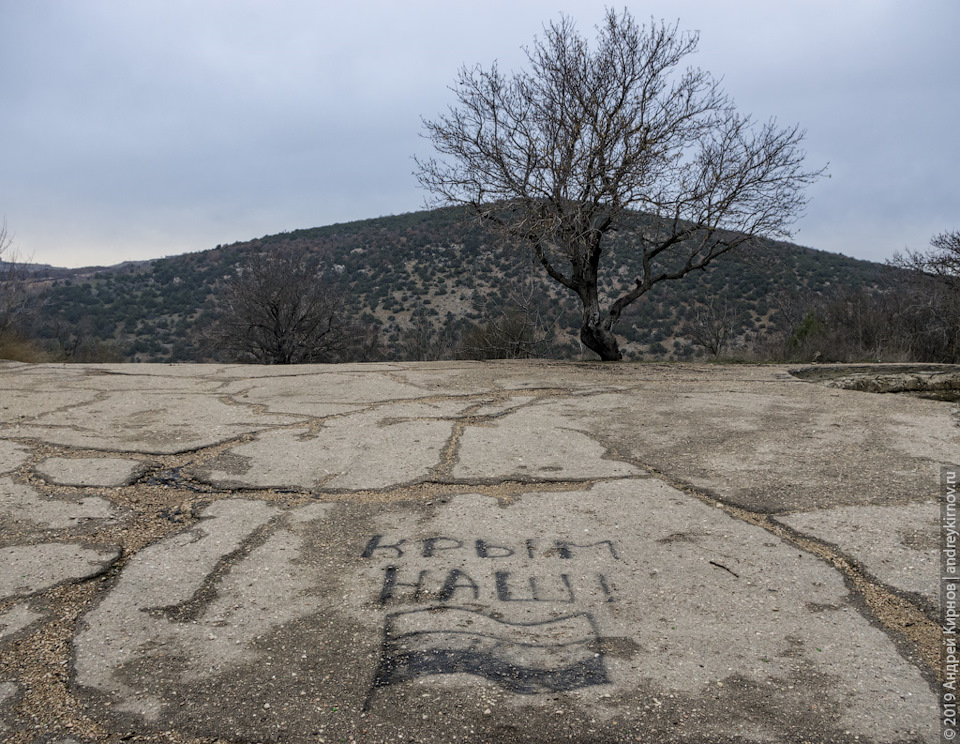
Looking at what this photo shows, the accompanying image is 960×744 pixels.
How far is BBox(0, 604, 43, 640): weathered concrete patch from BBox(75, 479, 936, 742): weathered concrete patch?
0.18 meters

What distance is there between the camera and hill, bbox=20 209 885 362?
81.9 ft

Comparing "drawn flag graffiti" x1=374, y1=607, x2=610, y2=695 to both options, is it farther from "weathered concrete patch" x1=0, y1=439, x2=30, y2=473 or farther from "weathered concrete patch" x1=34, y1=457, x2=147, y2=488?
"weathered concrete patch" x1=0, y1=439, x2=30, y2=473

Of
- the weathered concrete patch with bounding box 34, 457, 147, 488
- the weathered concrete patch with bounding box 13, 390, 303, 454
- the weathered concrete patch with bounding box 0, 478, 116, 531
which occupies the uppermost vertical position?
the weathered concrete patch with bounding box 13, 390, 303, 454

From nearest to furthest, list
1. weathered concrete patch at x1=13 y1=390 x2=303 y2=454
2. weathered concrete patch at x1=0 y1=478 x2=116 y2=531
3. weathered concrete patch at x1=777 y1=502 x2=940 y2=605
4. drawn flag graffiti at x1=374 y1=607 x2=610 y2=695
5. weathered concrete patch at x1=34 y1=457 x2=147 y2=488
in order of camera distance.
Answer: drawn flag graffiti at x1=374 y1=607 x2=610 y2=695 → weathered concrete patch at x1=777 y1=502 x2=940 y2=605 → weathered concrete patch at x1=0 y1=478 x2=116 y2=531 → weathered concrete patch at x1=34 y1=457 x2=147 y2=488 → weathered concrete patch at x1=13 y1=390 x2=303 y2=454

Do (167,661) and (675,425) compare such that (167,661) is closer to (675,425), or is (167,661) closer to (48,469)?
(48,469)

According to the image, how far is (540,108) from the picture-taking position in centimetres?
761

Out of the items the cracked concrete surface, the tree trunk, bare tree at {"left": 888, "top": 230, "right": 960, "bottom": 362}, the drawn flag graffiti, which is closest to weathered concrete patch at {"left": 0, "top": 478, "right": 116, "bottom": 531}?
the cracked concrete surface

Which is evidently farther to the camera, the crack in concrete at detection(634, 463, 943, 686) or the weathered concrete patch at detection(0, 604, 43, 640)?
the weathered concrete patch at detection(0, 604, 43, 640)

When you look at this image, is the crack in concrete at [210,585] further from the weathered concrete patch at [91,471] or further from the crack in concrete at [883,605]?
the crack in concrete at [883,605]

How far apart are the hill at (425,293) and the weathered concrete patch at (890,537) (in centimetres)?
1618

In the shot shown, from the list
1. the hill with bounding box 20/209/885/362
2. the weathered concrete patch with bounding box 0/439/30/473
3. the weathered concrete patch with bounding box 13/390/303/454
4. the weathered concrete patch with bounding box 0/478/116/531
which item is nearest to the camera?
the weathered concrete patch with bounding box 0/478/116/531

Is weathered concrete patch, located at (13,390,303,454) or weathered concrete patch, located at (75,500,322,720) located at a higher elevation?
weathered concrete patch, located at (13,390,303,454)

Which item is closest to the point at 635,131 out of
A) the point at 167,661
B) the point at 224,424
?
the point at 224,424

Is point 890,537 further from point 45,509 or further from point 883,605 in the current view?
point 45,509
